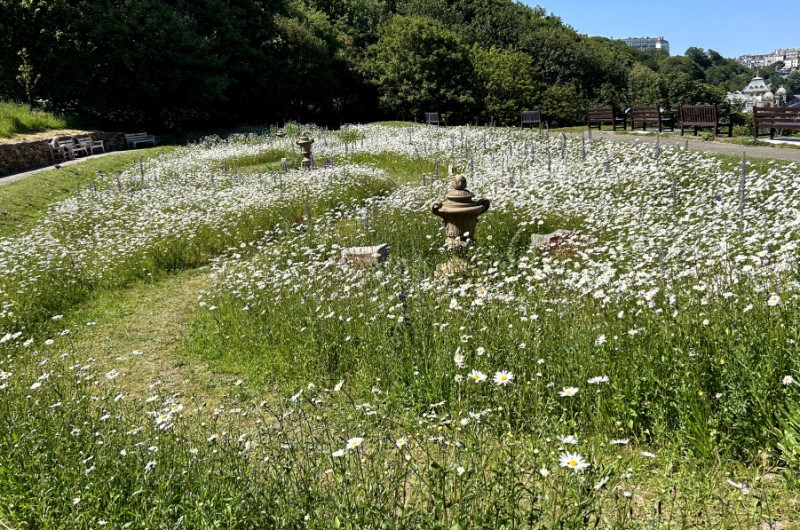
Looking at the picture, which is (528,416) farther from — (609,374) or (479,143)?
(479,143)

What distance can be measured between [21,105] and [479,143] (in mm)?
18999

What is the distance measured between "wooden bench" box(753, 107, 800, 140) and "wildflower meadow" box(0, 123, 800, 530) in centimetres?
696

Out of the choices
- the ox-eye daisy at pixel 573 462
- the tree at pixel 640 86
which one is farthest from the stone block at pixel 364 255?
the tree at pixel 640 86

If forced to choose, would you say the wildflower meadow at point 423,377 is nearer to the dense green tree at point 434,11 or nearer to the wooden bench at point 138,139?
the wooden bench at point 138,139

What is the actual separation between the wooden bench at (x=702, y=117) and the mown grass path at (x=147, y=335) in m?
15.9

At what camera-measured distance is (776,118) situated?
15.1 m

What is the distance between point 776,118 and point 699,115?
3414 mm

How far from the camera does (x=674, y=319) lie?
4016 millimetres

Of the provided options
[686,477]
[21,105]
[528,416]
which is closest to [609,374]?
[528,416]

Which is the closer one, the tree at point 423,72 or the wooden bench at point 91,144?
the wooden bench at point 91,144

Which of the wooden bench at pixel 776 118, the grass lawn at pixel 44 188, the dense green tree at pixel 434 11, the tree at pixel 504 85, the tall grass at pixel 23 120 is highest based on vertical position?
the dense green tree at pixel 434 11

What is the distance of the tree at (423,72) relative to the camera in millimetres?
36562

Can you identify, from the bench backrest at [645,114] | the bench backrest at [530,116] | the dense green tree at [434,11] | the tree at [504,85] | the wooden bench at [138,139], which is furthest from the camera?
the dense green tree at [434,11]

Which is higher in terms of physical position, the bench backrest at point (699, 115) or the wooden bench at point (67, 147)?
the wooden bench at point (67, 147)
